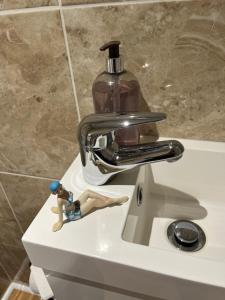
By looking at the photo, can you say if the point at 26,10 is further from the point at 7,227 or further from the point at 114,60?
the point at 7,227

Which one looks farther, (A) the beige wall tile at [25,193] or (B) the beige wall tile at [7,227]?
(B) the beige wall tile at [7,227]

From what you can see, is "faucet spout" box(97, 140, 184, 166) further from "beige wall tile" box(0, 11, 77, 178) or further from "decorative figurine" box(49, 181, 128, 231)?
"beige wall tile" box(0, 11, 77, 178)

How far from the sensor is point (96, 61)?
460 millimetres

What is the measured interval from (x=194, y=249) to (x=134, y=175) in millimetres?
166

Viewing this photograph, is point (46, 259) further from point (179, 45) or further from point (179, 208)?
point (179, 45)

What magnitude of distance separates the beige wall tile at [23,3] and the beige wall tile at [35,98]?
1 centimetres

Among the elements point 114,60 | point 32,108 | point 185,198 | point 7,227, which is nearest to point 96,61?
point 114,60

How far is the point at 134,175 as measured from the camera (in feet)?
1.47

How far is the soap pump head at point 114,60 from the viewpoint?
373mm

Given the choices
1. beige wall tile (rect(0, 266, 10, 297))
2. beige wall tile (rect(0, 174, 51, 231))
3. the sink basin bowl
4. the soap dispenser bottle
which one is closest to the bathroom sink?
the sink basin bowl

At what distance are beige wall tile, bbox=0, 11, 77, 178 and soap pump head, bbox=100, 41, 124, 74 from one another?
0.39 feet

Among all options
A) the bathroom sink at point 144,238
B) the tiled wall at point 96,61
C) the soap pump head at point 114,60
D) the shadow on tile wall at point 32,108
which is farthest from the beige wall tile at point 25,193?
the soap pump head at point 114,60

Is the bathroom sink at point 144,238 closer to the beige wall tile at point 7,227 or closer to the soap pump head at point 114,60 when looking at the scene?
the soap pump head at point 114,60

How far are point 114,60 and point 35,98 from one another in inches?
Result: 8.8
